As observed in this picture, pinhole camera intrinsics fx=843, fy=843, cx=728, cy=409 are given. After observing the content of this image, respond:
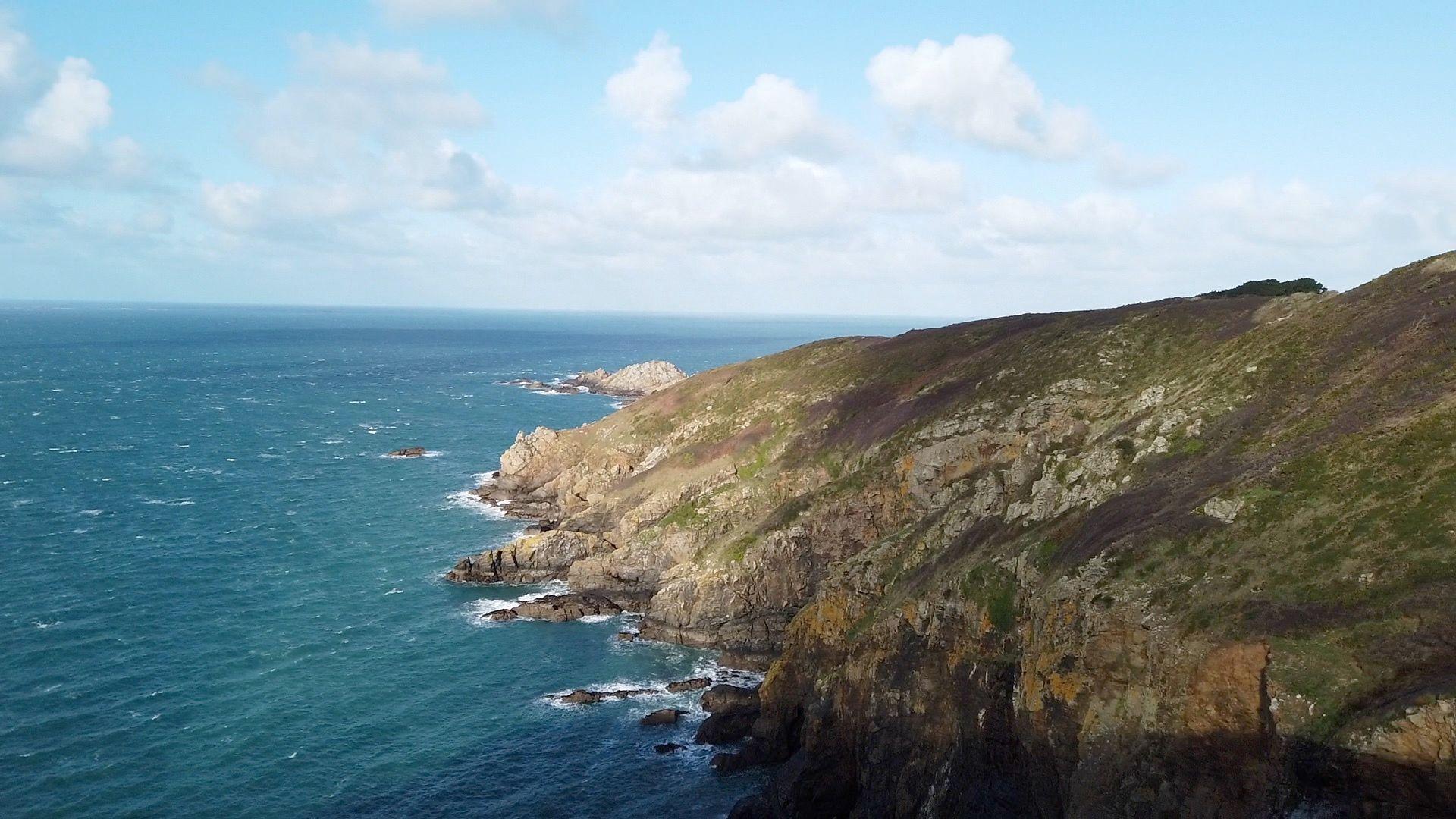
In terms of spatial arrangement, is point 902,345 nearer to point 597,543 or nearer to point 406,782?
point 597,543

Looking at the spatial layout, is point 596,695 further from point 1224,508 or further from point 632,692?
point 1224,508

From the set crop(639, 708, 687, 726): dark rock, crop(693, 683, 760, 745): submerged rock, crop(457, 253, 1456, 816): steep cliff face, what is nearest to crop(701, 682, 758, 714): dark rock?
crop(693, 683, 760, 745): submerged rock

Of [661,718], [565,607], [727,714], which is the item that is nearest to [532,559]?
[565,607]

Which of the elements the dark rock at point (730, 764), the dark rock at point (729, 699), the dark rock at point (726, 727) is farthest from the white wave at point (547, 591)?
the dark rock at point (730, 764)

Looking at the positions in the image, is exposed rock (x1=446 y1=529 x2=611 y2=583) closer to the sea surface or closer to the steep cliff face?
the steep cliff face

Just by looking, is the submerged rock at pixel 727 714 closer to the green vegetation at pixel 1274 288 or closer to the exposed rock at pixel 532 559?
the exposed rock at pixel 532 559

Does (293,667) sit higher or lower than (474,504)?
lower
